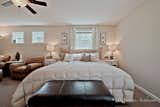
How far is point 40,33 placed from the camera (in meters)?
7.31

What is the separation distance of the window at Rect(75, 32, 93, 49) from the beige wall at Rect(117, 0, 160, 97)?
1.83m

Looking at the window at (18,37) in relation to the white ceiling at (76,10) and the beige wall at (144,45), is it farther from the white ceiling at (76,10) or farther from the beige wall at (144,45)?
the beige wall at (144,45)

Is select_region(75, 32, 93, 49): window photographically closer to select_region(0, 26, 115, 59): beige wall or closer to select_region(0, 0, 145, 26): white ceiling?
select_region(0, 26, 115, 59): beige wall

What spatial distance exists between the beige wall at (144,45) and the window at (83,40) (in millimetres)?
1833

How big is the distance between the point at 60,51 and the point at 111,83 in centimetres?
403

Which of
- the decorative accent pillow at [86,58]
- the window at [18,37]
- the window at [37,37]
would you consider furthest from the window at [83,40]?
the window at [18,37]

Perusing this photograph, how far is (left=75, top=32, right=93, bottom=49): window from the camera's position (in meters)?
7.10

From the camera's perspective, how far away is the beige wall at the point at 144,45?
3.44 metres

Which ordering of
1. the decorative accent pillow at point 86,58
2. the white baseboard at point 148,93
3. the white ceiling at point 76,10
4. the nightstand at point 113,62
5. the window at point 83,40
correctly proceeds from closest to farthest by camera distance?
the white baseboard at point 148,93 < the white ceiling at point 76,10 < the decorative accent pillow at point 86,58 < the nightstand at point 113,62 < the window at point 83,40

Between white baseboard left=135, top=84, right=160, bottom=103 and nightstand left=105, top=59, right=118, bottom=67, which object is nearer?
white baseboard left=135, top=84, right=160, bottom=103

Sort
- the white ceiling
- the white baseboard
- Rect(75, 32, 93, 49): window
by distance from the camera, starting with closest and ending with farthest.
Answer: the white baseboard < the white ceiling < Rect(75, 32, 93, 49): window

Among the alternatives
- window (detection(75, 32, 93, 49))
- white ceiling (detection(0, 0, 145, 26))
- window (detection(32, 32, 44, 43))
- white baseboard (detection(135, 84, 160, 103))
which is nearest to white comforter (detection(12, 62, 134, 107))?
white baseboard (detection(135, 84, 160, 103))

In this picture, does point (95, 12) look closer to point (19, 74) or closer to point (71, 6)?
point (71, 6)

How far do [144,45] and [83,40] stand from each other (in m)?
3.43
